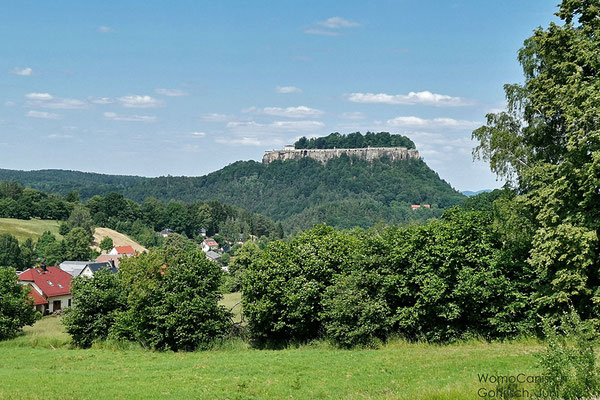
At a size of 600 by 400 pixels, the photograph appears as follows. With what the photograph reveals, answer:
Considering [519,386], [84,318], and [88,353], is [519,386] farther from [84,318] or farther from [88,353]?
[84,318]

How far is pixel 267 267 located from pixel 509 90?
16.1m

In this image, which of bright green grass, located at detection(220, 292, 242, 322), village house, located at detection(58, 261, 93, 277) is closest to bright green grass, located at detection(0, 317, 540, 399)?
bright green grass, located at detection(220, 292, 242, 322)

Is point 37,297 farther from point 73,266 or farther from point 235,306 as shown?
point 235,306

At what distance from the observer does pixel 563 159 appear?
22062 millimetres

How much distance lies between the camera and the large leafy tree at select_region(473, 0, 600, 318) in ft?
64.7

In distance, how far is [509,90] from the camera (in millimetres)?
25000

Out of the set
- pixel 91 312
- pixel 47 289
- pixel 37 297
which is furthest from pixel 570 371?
pixel 47 289

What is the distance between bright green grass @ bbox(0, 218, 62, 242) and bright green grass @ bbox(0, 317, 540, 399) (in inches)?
4752

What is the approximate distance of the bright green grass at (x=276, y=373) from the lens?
17031 millimetres

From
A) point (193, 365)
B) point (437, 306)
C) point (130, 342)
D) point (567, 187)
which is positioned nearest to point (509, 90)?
point (567, 187)

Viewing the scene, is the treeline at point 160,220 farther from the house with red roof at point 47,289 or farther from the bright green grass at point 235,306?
the bright green grass at point 235,306

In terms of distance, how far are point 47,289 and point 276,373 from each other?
56.0 metres

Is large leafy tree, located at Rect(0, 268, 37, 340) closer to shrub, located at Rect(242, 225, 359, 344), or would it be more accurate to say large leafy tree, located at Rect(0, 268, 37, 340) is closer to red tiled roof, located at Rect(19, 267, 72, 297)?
shrub, located at Rect(242, 225, 359, 344)

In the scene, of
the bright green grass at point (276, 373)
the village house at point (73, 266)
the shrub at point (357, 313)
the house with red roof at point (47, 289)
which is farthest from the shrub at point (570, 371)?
the village house at point (73, 266)
